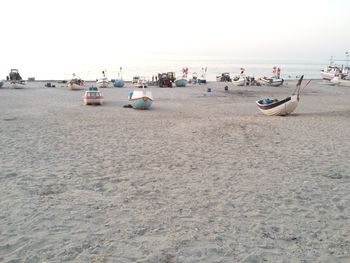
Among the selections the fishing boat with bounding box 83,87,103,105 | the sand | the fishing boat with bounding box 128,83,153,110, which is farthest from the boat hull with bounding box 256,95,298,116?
the fishing boat with bounding box 83,87,103,105

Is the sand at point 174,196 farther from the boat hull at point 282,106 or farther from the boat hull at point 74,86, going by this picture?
the boat hull at point 74,86

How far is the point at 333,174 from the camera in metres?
7.50

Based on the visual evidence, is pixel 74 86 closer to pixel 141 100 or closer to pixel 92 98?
pixel 92 98

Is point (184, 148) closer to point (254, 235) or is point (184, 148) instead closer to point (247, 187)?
point (247, 187)

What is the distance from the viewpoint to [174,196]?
6.18m

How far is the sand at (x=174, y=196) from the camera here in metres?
4.39

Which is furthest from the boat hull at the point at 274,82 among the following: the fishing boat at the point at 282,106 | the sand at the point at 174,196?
the sand at the point at 174,196

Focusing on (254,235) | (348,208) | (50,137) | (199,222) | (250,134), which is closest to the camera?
(254,235)

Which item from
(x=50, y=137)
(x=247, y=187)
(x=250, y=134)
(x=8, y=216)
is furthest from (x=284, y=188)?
(x=50, y=137)

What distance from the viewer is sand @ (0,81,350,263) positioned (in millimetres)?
4391

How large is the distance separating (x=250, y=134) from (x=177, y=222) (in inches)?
295

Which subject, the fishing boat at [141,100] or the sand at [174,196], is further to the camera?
the fishing boat at [141,100]

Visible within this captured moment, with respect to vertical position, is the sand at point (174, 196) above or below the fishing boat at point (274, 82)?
below

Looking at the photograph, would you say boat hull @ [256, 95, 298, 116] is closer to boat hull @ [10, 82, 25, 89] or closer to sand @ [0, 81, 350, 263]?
sand @ [0, 81, 350, 263]
